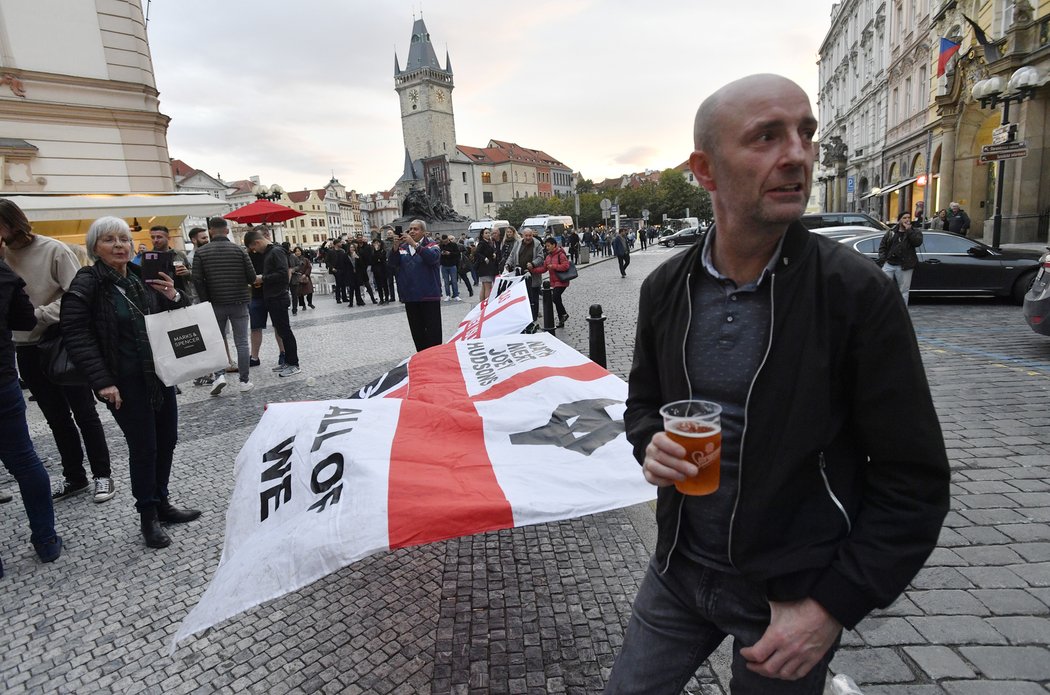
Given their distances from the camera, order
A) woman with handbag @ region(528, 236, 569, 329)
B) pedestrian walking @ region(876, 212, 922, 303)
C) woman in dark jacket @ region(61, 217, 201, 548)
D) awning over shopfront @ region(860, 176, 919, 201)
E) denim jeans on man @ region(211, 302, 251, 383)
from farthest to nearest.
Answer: awning over shopfront @ region(860, 176, 919, 201) → woman with handbag @ region(528, 236, 569, 329) → pedestrian walking @ region(876, 212, 922, 303) → denim jeans on man @ region(211, 302, 251, 383) → woman in dark jacket @ region(61, 217, 201, 548)

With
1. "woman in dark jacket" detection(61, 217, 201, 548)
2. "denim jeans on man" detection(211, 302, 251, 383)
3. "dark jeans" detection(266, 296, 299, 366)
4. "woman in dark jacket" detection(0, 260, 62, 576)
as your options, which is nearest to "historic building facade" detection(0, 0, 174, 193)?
"dark jeans" detection(266, 296, 299, 366)

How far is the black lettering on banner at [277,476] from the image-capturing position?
234cm

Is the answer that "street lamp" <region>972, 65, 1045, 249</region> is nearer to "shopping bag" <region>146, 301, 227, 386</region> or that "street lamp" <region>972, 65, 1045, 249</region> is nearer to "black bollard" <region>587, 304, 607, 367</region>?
"black bollard" <region>587, 304, 607, 367</region>

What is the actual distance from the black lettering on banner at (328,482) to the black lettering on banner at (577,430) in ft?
2.64

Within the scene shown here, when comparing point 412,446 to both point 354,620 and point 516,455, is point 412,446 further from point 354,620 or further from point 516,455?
point 354,620

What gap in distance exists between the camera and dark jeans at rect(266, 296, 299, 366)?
835 centimetres

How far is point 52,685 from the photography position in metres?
2.53

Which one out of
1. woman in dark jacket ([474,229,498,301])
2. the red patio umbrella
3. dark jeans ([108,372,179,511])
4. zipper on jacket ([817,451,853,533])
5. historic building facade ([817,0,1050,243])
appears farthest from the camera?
historic building facade ([817,0,1050,243])

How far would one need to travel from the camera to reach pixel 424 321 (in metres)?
7.68

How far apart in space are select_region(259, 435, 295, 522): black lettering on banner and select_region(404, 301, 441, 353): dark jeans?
5.02m

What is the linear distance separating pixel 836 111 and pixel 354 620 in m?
66.9

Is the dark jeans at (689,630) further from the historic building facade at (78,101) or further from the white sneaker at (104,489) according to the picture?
the historic building facade at (78,101)

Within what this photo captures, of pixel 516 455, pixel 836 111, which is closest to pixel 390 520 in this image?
pixel 516 455

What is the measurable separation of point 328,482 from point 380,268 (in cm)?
1567
